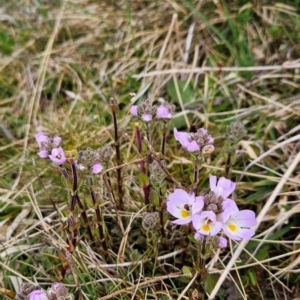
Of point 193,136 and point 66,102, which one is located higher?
point 193,136

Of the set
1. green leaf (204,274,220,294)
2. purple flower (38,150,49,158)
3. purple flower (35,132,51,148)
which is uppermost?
purple flower (35,132,51,148)

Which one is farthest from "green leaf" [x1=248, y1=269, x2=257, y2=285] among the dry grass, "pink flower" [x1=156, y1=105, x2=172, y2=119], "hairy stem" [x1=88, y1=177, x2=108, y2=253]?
"pink flower" [x1=156, y1=105, x2=172, y2=119]

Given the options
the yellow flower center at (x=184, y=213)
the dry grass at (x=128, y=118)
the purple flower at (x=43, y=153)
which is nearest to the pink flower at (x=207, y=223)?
the yellow flower center at (x=184, y=213)

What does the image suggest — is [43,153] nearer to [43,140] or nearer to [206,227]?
[43,140]

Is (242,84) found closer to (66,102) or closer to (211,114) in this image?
(211,114)

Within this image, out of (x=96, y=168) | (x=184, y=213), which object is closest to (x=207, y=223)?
Answer: (x=184, y=213)

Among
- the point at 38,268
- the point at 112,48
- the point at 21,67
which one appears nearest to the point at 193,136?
the point at 38,268

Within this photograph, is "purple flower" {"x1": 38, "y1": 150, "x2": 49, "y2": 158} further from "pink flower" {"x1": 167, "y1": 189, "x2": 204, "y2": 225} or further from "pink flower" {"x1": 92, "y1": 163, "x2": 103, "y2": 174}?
"pink flower" {"x1": 167, "y1": 189, "x2": 204, "y2": 225}

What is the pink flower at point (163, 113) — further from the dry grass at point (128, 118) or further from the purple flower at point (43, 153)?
the purple flower at point (43, 153)
